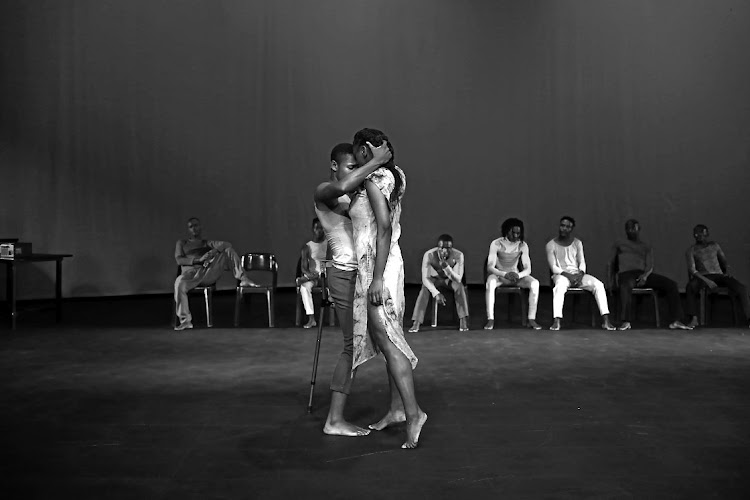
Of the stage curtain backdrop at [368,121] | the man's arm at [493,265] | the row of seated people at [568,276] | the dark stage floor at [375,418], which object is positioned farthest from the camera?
the stage curtain backdrop at [368,121]

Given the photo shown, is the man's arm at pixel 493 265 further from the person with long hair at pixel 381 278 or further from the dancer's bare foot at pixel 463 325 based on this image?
the person with long hair at pixel 381 278

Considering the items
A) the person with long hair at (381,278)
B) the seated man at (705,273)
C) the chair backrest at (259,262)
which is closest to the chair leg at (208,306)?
the chair backrest at (259,262)

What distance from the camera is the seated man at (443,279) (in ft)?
21.7

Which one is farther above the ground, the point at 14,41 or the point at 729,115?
the point at 14,41

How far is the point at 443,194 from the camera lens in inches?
390

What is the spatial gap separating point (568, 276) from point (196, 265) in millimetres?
3395

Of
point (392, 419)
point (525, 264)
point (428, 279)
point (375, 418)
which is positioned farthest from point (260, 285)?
point (392, 419)

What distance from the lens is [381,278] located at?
2986mm

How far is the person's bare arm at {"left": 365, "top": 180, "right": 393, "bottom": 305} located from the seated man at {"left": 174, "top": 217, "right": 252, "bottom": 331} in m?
3.99

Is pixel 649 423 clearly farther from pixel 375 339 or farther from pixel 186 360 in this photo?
pixel 186 360

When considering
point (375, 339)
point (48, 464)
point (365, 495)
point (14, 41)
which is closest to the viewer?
point (365, 495)

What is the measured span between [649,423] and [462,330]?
10.4ft

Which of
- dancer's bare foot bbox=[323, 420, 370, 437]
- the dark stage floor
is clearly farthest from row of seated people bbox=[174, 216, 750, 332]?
dancer's bare foot bbox=[323, 420, 370, 437]

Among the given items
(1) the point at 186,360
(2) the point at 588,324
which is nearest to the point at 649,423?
(1) the point at 186,360
